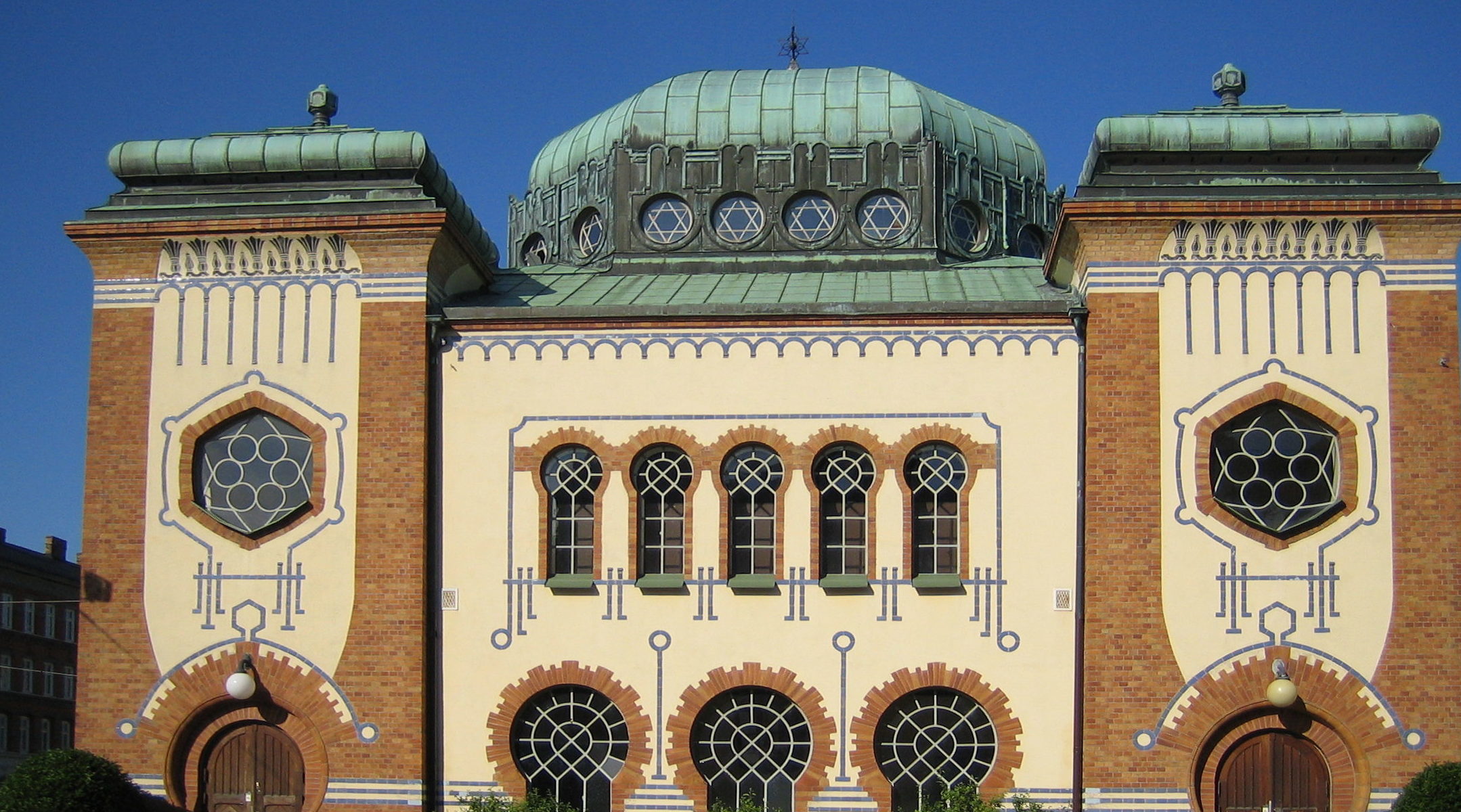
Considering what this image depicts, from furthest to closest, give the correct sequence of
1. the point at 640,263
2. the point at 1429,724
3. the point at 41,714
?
the point at 41,714
the point at 640,263
the point at 1429,724

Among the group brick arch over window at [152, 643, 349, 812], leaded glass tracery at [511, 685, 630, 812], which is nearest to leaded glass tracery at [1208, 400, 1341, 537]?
leaded glass tracery at [511, 685, 630, 812]

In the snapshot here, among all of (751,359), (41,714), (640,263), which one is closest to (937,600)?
(751,359)

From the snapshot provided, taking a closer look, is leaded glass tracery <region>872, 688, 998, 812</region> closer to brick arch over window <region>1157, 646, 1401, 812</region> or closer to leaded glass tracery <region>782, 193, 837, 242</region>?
brick arch over window <region>1157, 646, 1401, 812</region>

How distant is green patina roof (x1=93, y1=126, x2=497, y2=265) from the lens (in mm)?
21547

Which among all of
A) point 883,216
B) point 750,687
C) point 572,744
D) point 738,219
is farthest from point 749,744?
point 883,216

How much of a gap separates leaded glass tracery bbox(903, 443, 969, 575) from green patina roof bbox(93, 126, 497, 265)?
22.2ft

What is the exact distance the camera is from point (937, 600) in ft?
66.6

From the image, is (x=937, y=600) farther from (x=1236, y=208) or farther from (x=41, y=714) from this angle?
(x=41, y=714)

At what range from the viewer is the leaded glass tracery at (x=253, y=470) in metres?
20.9

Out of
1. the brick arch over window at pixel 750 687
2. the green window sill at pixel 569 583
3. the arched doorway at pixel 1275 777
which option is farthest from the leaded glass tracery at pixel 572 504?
the arched doorway at pixel 1275 777

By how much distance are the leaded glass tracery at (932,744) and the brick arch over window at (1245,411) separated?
12.2ft

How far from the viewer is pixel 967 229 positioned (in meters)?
25.9

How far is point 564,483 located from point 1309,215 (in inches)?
381

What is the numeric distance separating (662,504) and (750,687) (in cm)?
252
